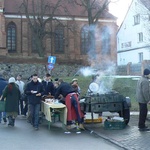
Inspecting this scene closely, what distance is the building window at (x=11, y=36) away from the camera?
53.4m

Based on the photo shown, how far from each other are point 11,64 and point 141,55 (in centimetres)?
2137

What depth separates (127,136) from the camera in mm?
11211

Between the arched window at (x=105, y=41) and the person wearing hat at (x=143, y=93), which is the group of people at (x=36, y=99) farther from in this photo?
the arched window at (x=105, y=41)

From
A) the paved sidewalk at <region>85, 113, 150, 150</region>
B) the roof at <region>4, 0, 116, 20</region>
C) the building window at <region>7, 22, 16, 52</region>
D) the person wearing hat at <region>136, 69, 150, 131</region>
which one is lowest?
the paved sidewalk at <region>85, 113, 150, 150</region>

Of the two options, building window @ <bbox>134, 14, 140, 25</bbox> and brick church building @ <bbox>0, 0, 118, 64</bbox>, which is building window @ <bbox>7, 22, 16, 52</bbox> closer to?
brick church building @ <bbox>0, 0, 118, 64</bbox>

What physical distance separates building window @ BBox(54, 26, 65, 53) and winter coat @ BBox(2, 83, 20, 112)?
41081 mm

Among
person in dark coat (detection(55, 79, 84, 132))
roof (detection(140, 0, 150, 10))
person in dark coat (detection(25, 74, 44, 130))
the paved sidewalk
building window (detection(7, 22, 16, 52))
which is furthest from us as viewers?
building window (detection(7, 22, 16, 52))

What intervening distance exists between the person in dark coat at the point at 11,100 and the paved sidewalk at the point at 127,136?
106 inches

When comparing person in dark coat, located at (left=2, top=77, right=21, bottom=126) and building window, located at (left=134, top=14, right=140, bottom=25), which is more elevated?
building window, located at (left=134, top=14, right=140, bottom=25)

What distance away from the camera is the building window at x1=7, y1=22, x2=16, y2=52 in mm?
53366

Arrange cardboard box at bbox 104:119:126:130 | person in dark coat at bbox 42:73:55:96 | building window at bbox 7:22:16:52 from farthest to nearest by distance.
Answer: building window at bbox 7:22:16:52
person in dark coat at bbox 42:73:55:96
cardboard box at bbox 104:119:126:130

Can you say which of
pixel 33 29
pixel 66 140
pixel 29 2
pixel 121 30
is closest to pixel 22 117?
pixel 66 140

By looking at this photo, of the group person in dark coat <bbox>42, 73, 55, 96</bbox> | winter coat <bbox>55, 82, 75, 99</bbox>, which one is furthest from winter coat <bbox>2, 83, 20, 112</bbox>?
person in dark coat <bbox>42, 73, 55, 96</bbox>

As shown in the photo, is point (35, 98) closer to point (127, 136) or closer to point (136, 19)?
point (127, 136)
